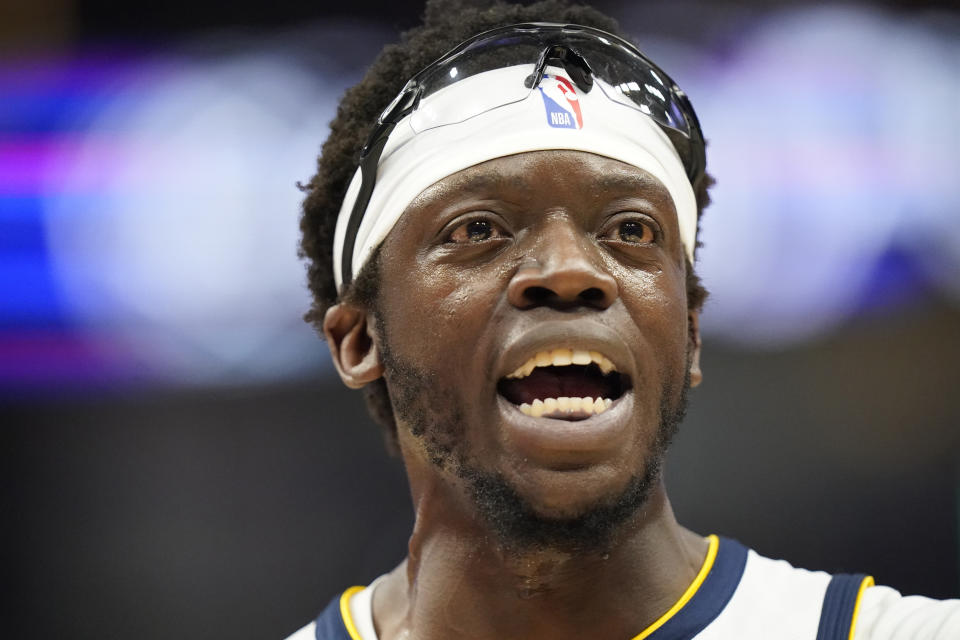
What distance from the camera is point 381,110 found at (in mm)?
2848

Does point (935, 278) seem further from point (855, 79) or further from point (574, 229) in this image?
point (574, 229)

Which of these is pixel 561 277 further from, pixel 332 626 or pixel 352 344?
pixel 332 626

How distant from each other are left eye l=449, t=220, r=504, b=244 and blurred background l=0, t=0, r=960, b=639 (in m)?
1.68

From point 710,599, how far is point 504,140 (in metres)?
1.09

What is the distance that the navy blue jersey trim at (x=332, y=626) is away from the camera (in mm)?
2707

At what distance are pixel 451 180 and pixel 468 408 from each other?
0.51m

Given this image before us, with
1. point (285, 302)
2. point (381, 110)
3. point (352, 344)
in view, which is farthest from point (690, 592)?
point (285, 302)

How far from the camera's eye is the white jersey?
2.20 m

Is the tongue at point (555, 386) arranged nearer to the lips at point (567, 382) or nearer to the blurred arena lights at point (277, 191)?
the lips at point (567, 382)

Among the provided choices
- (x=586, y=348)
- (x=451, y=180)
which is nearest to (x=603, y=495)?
(x=586, y=348)

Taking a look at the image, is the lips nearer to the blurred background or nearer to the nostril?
the nostril

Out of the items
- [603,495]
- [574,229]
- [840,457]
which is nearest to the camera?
[603,495]

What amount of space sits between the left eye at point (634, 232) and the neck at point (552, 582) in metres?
0.56

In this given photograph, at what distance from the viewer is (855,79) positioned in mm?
4004
